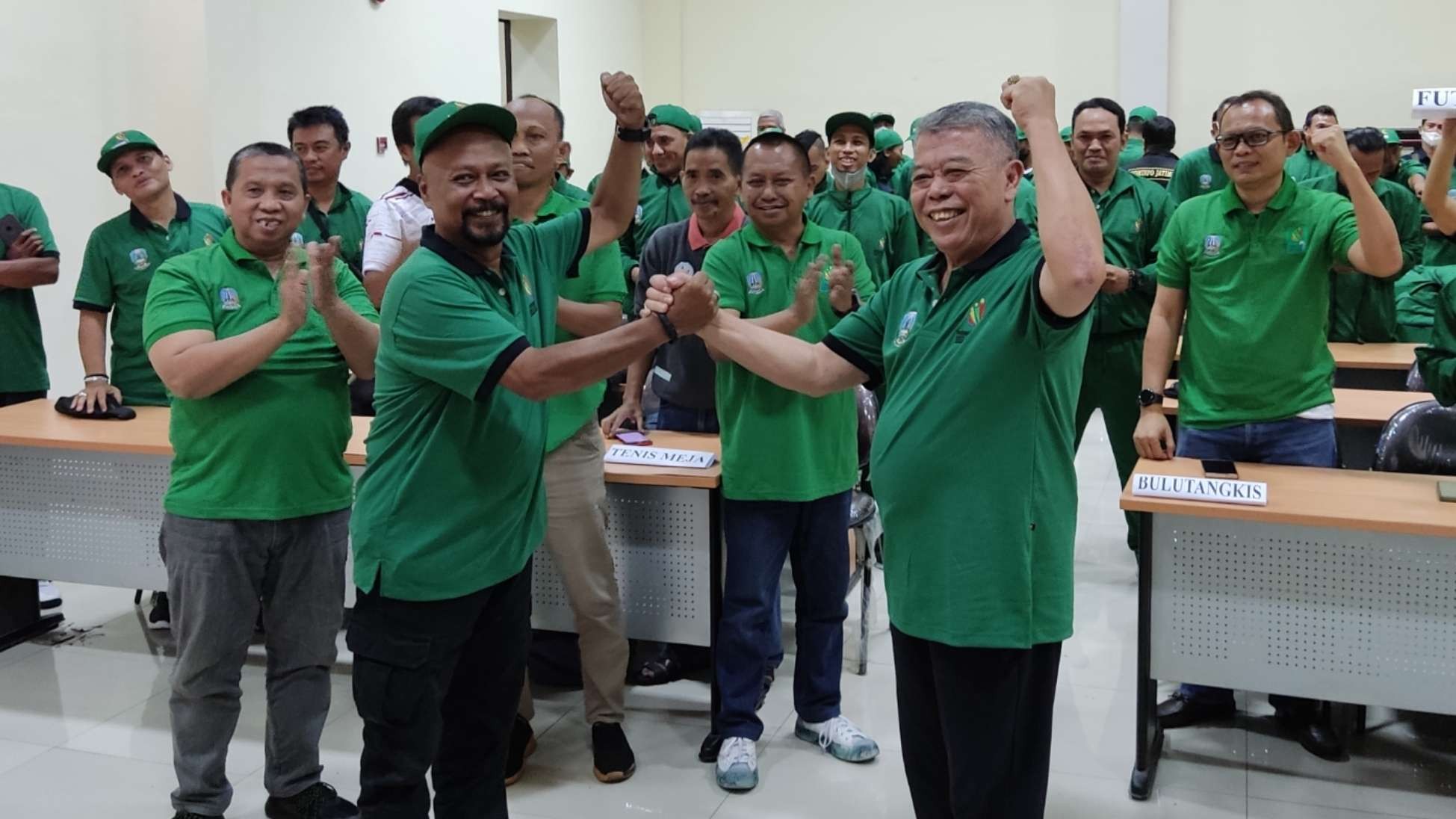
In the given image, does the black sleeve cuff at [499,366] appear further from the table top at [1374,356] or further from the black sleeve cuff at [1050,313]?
the table top at [1374,356]

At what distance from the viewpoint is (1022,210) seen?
434cm

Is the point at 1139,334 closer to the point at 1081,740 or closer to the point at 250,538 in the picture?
the point at 1081,740

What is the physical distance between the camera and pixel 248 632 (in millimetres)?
2803

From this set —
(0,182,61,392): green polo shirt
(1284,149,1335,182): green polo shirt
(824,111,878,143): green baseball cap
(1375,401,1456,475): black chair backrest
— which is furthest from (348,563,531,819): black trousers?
(1284,149,1335,182): green polo shirt

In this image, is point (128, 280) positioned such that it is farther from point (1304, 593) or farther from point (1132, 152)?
point (1132, 152)

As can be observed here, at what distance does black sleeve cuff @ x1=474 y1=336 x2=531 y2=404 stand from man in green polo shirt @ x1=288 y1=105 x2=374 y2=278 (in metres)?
2.67

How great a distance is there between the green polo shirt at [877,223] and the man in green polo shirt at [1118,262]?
33.6 inches

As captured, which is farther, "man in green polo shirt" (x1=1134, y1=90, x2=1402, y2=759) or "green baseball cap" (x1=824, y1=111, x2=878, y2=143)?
"green baseball cap" (x1=824, y1=111, x2=878, y2=143)

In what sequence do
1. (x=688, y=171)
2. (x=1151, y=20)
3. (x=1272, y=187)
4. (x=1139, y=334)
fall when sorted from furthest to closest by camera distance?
(x=1151, y=20) < (x=1139, y=334) < (x=688, y=171) < (x=1272, y=187)

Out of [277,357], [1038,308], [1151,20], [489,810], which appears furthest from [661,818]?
[1151,20]

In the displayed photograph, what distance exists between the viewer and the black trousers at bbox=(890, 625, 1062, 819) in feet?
6.36

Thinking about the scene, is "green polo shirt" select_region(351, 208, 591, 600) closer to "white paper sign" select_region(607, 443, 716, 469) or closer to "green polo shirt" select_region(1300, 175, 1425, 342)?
"white paper sign" select_region(607, 443, 716, 469)

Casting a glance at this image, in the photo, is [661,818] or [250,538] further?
[661,818]

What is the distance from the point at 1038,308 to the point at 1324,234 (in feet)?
5.85
